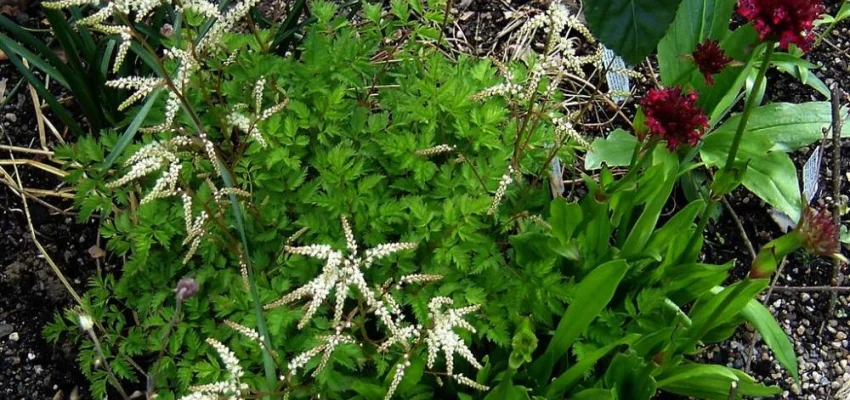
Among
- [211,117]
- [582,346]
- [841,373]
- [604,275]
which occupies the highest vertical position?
[211,117]

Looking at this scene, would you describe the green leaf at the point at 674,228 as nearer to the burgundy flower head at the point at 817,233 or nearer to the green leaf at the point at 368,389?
the burgundy flower head at the point at 817,233

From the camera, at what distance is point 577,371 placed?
1718 millimetres

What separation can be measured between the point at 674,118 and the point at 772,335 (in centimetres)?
66

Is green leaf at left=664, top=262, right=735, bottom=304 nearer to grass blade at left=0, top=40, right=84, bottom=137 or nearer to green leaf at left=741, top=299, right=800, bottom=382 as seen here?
green leaf at left=741, top=299, right=800, bottom=382

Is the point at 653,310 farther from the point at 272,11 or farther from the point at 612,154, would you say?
the point at 272,11

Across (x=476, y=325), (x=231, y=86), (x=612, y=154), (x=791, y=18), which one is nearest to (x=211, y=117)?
(x=231, y=86)

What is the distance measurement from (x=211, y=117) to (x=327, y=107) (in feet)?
0.96

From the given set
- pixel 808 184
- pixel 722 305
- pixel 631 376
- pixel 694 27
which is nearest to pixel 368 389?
pixel 631 376

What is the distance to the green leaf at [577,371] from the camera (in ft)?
5.49

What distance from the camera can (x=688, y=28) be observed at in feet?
7.77

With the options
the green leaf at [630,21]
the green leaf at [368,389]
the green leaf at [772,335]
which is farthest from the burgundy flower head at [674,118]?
the green leaf at [368,389]

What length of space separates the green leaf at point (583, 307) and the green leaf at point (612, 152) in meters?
0.55

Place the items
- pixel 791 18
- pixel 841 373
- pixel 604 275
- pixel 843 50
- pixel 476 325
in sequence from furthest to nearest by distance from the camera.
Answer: pixel 843 50 → pixel 841 373 → pixel 476 325 → pixel 604 275 → pixel 791 18

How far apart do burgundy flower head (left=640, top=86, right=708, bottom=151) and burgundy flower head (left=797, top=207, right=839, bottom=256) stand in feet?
1.03
